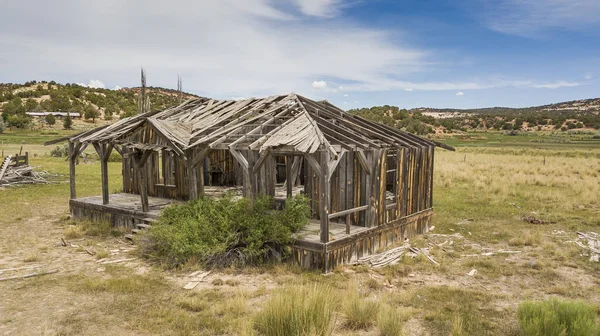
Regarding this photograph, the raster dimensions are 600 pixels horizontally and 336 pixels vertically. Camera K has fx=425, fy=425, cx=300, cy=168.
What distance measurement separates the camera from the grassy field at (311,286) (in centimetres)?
744

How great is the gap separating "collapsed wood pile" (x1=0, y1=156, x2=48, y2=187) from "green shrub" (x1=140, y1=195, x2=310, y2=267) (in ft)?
54.9

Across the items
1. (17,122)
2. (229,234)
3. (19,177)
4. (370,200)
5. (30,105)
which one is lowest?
(229,234)

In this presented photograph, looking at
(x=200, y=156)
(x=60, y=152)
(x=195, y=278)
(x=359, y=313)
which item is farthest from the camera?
(x=60, y=152)

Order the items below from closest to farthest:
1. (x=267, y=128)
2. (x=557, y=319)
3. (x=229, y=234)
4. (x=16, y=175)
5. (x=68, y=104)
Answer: (x=557, y=319) < (x=229, y=234) < (x=267, y=128) < (x=16, y=175) < (x=68, y=104)

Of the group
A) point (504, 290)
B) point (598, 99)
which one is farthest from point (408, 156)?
point (598, 99)

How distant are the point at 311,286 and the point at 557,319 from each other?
4.35m

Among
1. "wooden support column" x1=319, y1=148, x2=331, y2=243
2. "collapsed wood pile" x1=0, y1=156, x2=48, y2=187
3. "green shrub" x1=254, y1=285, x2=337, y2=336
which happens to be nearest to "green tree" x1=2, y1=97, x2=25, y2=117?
"collapsed wood pile" x1=0, y1=156, x2=48, y2=187

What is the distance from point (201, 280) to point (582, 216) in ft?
51.1

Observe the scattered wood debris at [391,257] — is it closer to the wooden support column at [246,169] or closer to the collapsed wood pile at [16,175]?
the wooden support column at [246,169]

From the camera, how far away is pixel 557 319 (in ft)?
22.0

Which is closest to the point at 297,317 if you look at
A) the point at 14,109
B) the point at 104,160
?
the point at 104,160

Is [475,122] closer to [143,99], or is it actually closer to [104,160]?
[143,99]

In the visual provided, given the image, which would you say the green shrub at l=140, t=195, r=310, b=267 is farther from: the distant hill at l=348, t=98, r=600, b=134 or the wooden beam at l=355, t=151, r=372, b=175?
the distant hill at l=348, t=98, r=600, b=134

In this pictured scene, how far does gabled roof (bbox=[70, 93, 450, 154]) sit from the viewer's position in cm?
1107
